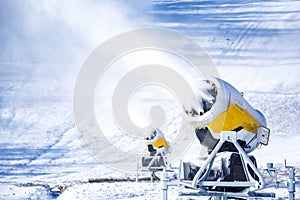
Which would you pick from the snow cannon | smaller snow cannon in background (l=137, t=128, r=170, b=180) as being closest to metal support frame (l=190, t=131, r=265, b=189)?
smaller snow cannon in background (l=137, t=128, r=170, b=180)

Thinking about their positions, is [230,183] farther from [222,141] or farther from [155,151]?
[155,151]

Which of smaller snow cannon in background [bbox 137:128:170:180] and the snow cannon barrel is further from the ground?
smaller snow cannon in background [bbox 137:128:170:180]

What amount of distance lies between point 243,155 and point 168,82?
11.2ft

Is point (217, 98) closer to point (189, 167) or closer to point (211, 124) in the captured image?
point (211, 124)

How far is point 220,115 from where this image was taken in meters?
10.3

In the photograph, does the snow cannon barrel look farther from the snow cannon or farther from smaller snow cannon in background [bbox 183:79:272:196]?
the snow cannon

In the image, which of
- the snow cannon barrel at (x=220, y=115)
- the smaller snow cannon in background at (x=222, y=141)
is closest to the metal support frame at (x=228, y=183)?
the smaller snow cannon in background at (x=222, y=141)

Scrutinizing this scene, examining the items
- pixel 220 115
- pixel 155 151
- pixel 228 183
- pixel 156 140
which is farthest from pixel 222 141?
pixel 155 151

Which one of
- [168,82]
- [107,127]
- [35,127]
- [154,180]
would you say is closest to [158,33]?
[168,82]

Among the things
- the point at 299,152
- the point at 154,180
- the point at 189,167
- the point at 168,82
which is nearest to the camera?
the point at 189,167

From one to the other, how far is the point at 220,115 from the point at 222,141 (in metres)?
0.53

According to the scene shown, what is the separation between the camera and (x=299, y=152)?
123 feet

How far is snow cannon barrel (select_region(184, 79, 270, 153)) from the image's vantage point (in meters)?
10.2

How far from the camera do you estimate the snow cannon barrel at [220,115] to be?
10.2m
